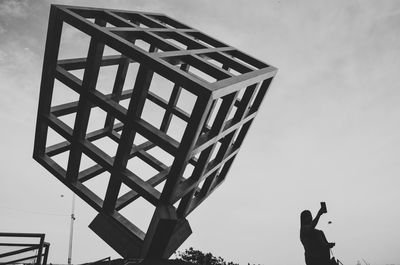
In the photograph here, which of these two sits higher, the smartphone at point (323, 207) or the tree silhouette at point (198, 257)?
the tree silhouette at point (198, 257)

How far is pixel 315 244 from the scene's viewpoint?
4074mm

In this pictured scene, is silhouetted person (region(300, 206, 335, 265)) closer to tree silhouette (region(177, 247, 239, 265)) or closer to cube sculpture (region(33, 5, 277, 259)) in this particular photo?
cube sculpture (region(33, 5, 277, 259))

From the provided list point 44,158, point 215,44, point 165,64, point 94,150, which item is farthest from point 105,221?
point 215,44

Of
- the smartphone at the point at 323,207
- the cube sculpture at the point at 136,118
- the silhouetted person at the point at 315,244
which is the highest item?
the cube sculpture at the point at 136,118

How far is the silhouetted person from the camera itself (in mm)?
3969

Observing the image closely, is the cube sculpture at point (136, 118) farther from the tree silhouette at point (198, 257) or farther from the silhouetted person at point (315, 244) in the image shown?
the tree silhouette at point (198, 257)

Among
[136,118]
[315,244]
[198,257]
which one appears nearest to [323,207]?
[315,244]

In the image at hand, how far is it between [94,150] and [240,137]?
19.2 ft

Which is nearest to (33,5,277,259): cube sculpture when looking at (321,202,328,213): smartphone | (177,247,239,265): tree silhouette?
(321,202,328,213): smartphone

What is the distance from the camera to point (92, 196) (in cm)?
880

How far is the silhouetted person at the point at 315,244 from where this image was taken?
156 inches

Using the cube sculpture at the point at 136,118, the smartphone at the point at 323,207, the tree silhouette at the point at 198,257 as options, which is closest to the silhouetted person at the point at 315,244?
the smartphone at the point at 323,207

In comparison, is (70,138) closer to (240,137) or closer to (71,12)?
(71,12)

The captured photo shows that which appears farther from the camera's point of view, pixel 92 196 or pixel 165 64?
pixel 92 196
